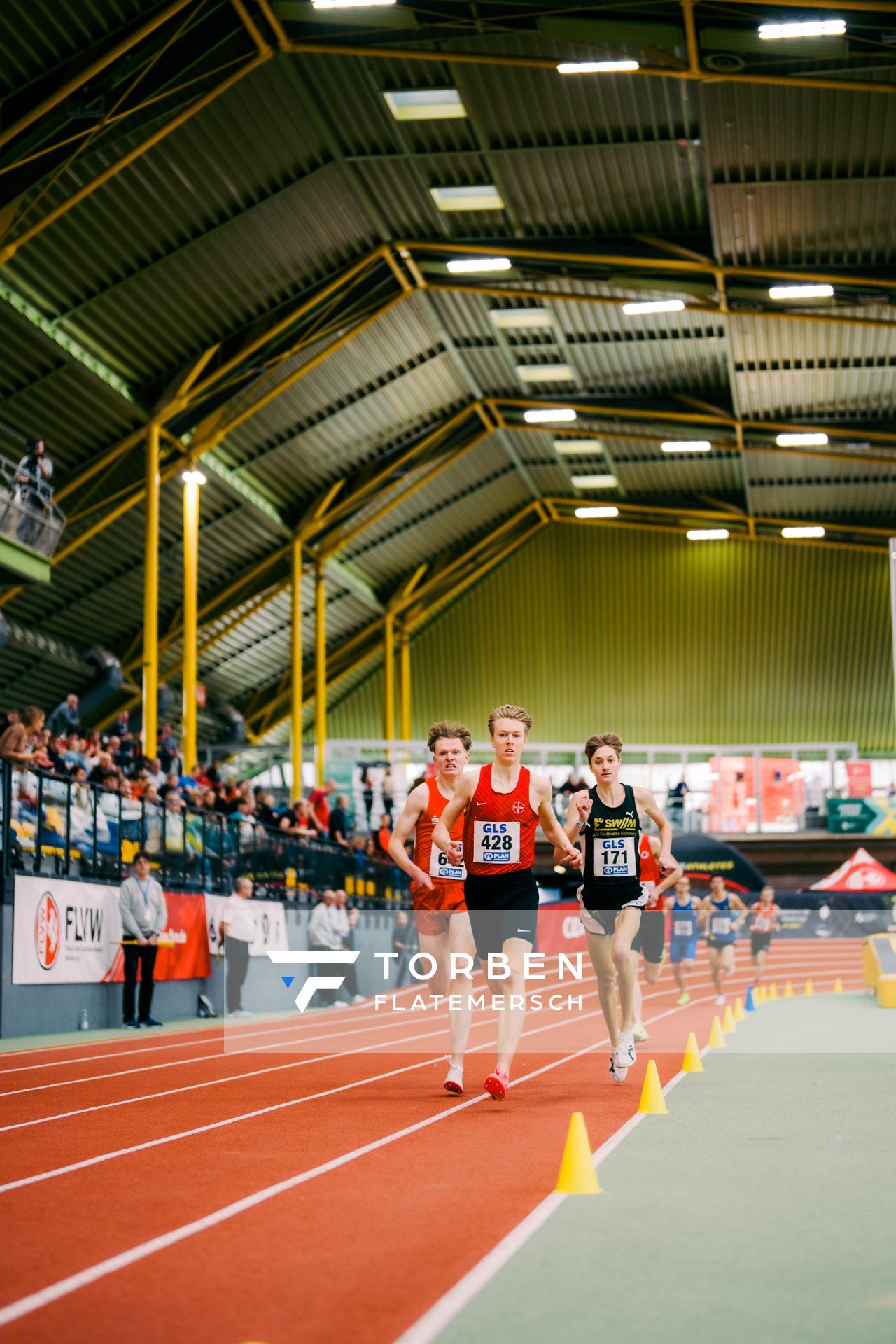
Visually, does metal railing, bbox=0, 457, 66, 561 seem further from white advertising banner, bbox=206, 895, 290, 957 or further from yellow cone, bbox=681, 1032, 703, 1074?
yellow cone, bbox=681, 1032, 703, 1074

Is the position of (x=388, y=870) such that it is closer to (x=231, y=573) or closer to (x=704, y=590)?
(x=231, y=573)

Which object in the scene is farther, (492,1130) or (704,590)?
(704,590)

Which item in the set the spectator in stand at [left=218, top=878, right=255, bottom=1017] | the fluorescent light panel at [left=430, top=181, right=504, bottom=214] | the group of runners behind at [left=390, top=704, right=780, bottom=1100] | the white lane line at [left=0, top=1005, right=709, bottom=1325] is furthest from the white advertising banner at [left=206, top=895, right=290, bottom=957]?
the white lane line at [left=0, top=1005, right=709, bottom=1325]

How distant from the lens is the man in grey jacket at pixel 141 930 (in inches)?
676

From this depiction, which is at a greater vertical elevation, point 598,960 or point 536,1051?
point 598,960

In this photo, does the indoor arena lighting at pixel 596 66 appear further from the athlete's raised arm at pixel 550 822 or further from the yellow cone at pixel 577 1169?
the yellow cone at pixel 577 1169

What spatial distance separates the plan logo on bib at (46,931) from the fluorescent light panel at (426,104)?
14461mm

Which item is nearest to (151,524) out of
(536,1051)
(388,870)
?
(388,870)

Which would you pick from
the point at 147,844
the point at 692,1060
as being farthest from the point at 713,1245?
the point at 147,844

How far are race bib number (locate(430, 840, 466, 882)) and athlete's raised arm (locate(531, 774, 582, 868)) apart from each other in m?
0.60

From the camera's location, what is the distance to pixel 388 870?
114ft

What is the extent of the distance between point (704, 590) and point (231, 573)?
16.2 meters

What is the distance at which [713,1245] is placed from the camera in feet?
15.7

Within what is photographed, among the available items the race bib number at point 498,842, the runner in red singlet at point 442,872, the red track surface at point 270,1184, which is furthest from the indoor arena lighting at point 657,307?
the race bib number at point 498,842
